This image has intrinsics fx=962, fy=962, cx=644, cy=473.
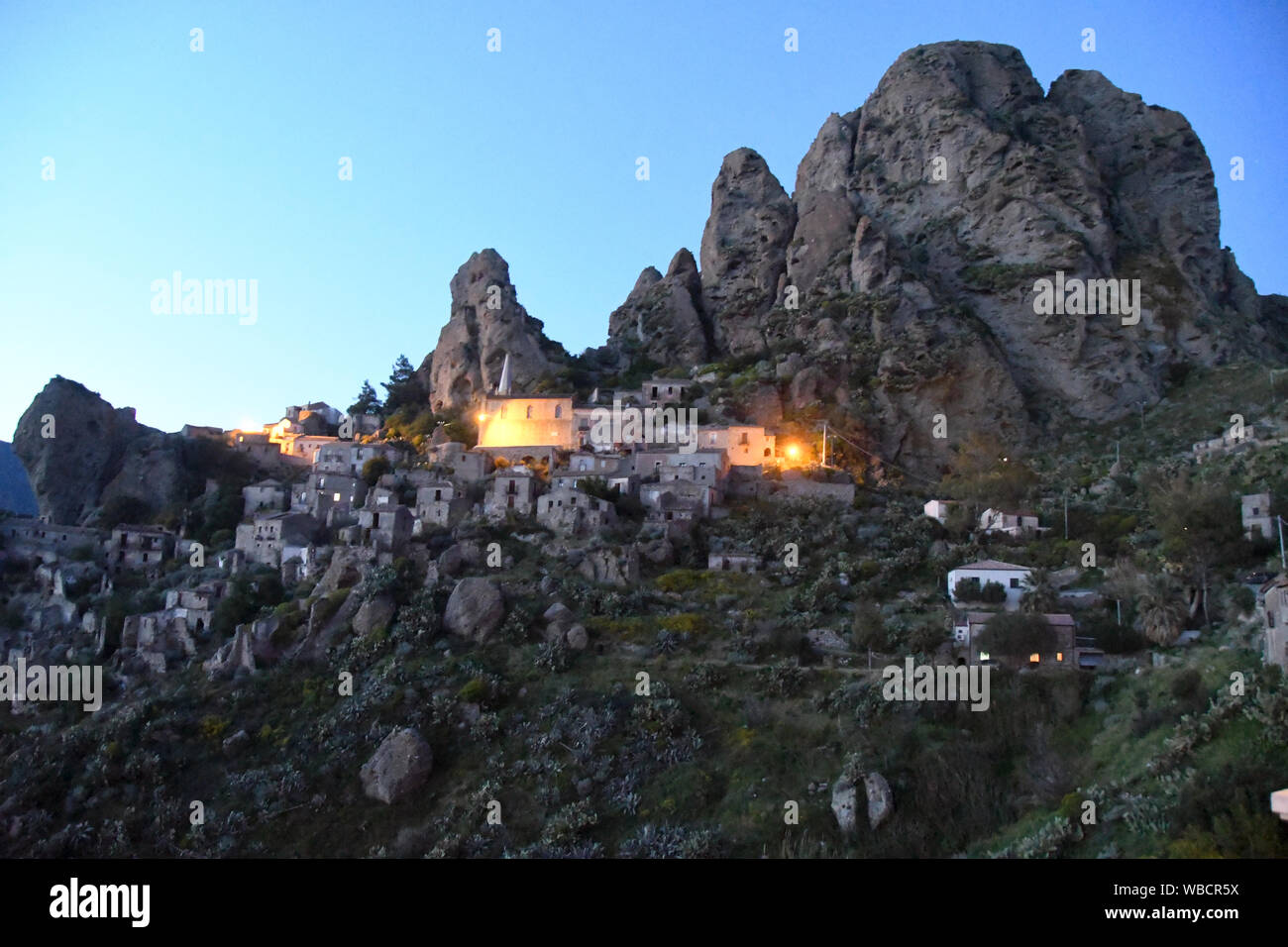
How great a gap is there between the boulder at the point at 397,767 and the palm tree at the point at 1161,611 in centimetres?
2396

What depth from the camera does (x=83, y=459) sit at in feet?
182

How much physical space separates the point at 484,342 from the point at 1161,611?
48932mm

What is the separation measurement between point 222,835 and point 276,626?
10.2 m

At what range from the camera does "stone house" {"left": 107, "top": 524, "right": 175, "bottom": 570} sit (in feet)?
158

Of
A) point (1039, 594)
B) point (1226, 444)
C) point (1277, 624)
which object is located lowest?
point (1277, 624)

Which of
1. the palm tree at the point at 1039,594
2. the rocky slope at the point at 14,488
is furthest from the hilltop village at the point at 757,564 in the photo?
the rocky slope at the point at 14,488

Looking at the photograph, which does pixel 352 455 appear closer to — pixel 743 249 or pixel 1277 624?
pixel 743 249

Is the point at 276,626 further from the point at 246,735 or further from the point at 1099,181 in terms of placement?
the point at 1099,181

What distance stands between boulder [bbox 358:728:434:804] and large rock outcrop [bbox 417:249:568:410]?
37.6m

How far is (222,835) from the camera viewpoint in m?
29.1

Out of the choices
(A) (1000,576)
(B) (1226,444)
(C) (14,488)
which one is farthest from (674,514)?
(C) (14,488)

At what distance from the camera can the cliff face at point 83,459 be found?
2119 inches
